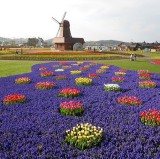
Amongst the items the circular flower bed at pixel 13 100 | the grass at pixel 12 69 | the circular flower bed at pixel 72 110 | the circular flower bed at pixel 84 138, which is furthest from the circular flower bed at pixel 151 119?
the grass at pixel 12 69

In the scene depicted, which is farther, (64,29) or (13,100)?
(64,29)

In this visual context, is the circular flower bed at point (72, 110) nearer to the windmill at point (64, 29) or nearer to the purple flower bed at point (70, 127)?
the purple flower bed at point (70, 127)

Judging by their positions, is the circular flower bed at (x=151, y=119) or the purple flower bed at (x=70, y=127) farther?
the circular flower bed at (x=151, y=119)

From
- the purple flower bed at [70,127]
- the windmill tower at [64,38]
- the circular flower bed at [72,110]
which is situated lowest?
the purple flower bed at [70,127]

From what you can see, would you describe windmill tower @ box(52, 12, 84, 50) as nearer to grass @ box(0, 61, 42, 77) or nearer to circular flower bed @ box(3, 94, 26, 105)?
grass @ box(0, 61, 42, 77)

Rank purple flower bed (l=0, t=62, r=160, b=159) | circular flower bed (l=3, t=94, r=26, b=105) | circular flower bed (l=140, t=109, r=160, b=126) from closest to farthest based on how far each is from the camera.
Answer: purple flower bed (l=0, t=62, r=160, b=159) → circular flower bed (l=140, t=109, r=160, b=126) → circular flower bed (l=3, t=94, r=26, b=105)

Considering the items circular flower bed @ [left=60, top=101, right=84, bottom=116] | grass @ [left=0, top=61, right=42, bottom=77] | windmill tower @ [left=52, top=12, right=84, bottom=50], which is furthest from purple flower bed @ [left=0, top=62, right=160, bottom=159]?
windmill tower @ [left=52, top=12, right=84, bottom=50]

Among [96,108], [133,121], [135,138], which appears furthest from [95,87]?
[135,138]

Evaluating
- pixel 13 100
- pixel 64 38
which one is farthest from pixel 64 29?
pixel 13 100

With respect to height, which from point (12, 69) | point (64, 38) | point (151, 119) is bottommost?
point (12, 69)

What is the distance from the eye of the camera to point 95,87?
15016 mm

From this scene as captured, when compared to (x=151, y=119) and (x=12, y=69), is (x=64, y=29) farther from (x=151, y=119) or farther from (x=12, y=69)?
(x=151, y=119)

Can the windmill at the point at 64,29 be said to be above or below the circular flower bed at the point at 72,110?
above

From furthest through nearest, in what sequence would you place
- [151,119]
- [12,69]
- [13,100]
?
1. [12,69]
2. [13,100]
3. [151,119]
